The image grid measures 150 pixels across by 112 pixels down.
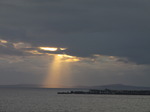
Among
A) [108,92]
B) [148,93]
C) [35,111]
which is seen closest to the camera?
[35,111]

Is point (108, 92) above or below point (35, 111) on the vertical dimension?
above

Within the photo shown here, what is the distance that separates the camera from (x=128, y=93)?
495 ft

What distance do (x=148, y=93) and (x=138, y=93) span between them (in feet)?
16.3

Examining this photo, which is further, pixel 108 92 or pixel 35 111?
pixel 108 92

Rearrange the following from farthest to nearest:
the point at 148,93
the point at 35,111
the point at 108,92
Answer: the point at 108,92, the point at 148,93, the point at 35,111

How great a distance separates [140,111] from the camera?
204ft

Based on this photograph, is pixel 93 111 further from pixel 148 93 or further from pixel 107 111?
pixel 148 93

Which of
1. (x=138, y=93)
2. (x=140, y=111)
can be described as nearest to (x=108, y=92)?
(x=138, y=93)

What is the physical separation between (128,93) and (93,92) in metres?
19.6

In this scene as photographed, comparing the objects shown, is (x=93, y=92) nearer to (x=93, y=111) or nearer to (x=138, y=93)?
(x=138, y=93)

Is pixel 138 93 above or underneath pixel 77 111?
above

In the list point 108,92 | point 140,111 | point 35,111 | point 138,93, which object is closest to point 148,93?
point 138,93

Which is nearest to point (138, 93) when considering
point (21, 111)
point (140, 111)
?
point (140, 111)

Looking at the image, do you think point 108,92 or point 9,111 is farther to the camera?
point 108,92
